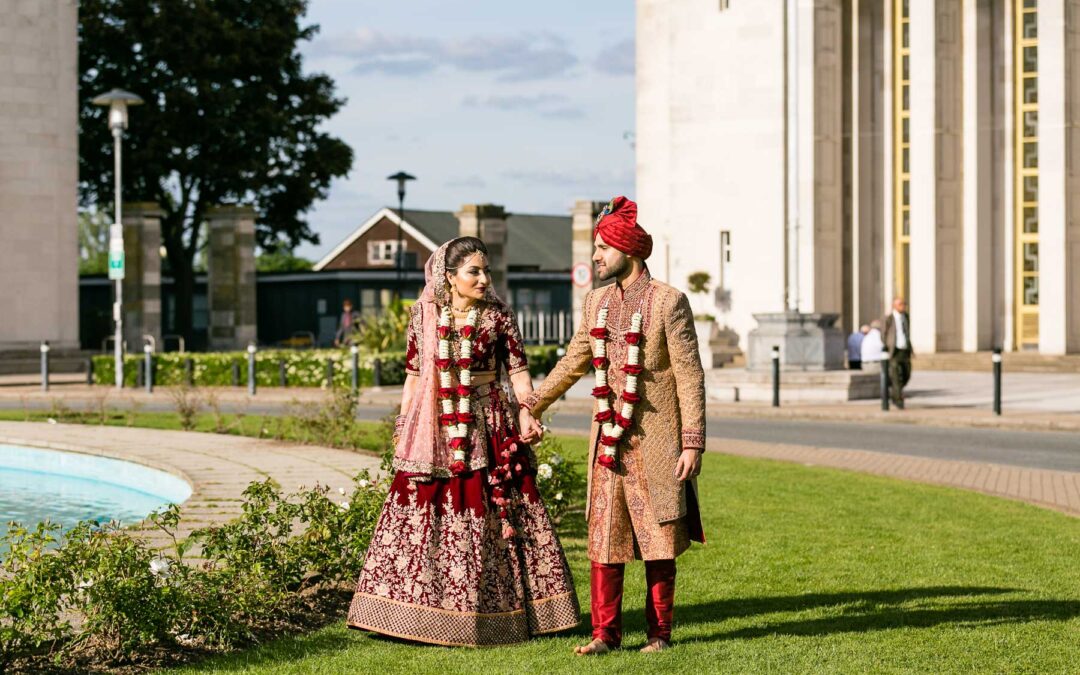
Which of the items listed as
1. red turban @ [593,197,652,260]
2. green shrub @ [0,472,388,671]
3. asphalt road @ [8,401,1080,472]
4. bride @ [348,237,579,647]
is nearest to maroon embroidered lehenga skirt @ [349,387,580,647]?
bride @ [348,237,579,647]

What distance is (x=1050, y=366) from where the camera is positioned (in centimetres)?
3412

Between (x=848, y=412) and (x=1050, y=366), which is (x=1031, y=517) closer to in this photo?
(x=848, y=412)

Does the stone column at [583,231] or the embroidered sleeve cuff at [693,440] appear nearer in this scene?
the embroidered sleeve cuff at [693,440]

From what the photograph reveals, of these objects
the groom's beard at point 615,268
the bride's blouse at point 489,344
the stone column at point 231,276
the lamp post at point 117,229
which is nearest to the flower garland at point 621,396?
the groom's beard at point 615,268

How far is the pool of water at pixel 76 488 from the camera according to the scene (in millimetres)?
13820

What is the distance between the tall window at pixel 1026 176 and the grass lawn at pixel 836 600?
85.4 feet

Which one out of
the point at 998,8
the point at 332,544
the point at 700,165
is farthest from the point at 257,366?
the point at 332,544

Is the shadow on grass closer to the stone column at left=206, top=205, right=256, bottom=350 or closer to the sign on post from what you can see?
the sign on post

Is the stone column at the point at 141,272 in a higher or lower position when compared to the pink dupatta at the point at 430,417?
higher

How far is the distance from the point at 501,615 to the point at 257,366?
25.4 m

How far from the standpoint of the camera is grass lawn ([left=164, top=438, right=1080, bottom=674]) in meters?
6.63

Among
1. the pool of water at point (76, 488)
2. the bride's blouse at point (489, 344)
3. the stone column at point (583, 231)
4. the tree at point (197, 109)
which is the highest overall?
the tree at point (197, 109)

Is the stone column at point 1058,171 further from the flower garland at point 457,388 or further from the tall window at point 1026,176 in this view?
the flower garland at point 457,388

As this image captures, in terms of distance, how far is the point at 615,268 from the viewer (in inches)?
268
